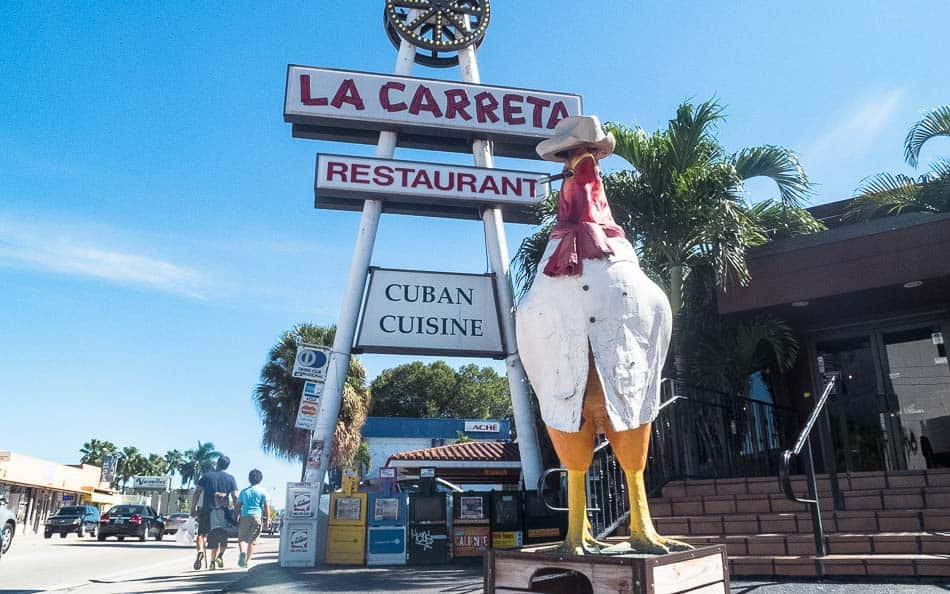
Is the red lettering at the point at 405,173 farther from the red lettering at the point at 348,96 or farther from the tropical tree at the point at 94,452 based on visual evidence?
the tropical tree at the point at 94,452

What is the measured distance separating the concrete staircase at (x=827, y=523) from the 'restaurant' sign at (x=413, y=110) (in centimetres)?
670

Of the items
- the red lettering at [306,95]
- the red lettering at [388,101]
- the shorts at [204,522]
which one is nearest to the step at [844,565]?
the shorts at [204,522]

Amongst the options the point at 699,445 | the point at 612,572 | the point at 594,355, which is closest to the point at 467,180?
the point at 699,445

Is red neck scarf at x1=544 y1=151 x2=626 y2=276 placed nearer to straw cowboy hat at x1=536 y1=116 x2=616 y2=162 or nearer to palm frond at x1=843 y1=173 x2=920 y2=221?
straw cowboy hat at x1=536 y1=116 x2=616 y2=162

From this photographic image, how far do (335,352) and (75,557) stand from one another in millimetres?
6546

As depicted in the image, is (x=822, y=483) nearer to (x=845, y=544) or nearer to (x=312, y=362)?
(x=845, y=544)

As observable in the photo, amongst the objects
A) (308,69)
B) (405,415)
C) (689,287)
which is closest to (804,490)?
(689,287)

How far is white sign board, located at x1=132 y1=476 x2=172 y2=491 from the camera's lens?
2313 inches

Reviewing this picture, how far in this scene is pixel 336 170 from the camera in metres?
10.9

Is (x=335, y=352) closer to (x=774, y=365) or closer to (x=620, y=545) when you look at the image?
(x=774, y=365)

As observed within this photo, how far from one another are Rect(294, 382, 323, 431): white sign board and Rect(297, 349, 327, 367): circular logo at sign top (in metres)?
0.29

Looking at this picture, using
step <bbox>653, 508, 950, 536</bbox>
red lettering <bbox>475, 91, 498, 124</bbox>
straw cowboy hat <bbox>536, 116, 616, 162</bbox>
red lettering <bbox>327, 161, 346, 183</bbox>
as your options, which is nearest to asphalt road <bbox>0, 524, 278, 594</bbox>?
step <bbox>653, 508, 950, 536</bbox>

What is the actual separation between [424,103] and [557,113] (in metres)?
2.43

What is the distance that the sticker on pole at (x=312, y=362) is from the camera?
984 cm
